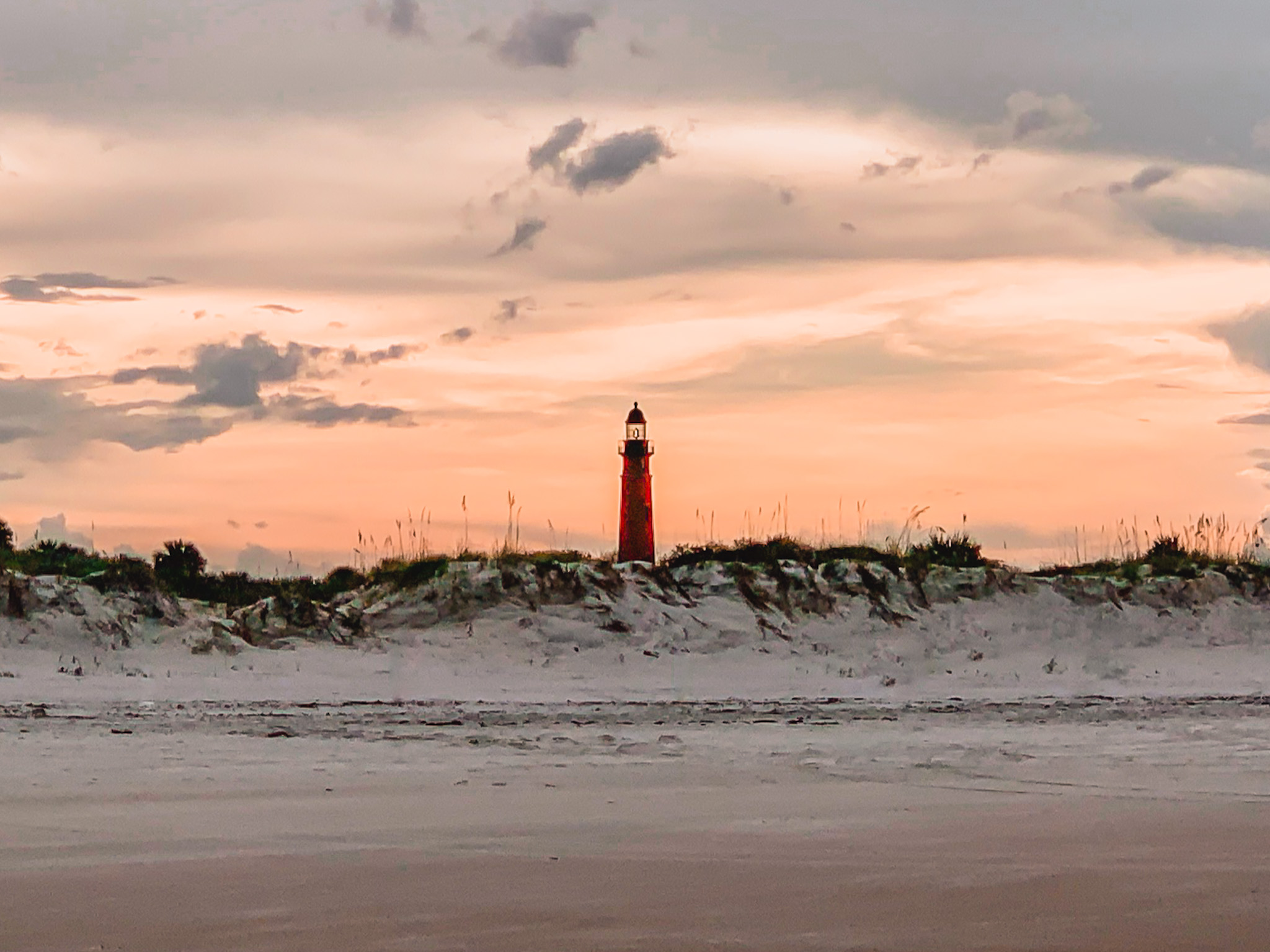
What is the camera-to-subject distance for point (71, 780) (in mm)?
8508

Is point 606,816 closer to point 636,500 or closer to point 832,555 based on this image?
point 832,555

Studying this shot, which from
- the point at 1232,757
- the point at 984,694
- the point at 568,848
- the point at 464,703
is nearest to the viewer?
the point at 568,848

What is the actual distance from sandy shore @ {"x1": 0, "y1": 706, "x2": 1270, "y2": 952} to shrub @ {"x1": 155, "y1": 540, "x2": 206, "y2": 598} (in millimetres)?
12994

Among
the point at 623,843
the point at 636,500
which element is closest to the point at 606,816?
the point at 623,843

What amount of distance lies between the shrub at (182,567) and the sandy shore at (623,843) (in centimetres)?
1299

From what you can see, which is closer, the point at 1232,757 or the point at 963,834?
the point at 963,834

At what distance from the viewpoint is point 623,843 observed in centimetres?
689

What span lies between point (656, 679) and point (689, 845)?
12.4 meters

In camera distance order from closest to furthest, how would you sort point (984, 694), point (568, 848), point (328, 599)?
point (568, 848), point (984, 694), point (328, 599)

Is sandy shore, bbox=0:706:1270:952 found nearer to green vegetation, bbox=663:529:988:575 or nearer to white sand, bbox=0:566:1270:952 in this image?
white sand, bbox=0:566:1270:952

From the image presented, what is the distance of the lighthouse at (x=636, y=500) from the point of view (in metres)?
35.4

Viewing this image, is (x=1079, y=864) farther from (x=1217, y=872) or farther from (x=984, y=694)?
(x=984, y=694)

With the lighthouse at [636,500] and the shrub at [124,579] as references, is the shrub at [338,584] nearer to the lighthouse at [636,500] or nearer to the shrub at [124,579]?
the shrub at [124,579]

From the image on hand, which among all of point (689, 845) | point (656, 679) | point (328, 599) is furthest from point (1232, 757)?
point (328, 599)
